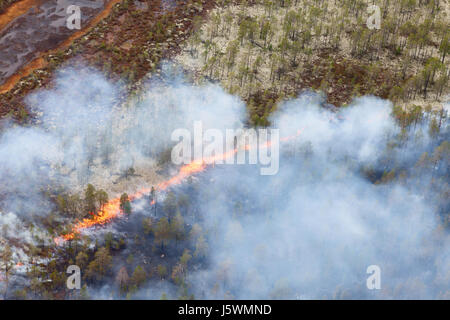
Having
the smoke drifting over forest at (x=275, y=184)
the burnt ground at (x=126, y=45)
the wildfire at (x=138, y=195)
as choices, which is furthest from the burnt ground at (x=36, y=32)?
the wildfire at (x=138, y=195)

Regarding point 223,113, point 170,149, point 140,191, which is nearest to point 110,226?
point 140,191

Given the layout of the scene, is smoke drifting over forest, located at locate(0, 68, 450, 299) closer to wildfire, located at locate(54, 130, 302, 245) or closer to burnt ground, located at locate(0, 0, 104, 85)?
wildfire, located at locate(54, 130, 302, 245)

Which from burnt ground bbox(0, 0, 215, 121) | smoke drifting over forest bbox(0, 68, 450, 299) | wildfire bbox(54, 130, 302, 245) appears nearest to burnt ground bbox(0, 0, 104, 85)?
burnt ground bbox(0, 0, 215, 121)

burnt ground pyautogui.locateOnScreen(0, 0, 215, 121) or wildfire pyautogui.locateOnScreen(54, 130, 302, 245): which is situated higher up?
burnt ground pyautogui.locateOnScreen(0, 0, 215, 121)

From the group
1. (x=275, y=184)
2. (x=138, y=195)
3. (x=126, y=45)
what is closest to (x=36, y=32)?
(x=126, y=45)

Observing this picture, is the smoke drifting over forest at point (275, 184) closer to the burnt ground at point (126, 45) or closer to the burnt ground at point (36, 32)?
the burnt ground at point (126, 45)

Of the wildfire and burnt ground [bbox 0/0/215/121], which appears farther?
burnt ground [bbox 0/0/215/121]
